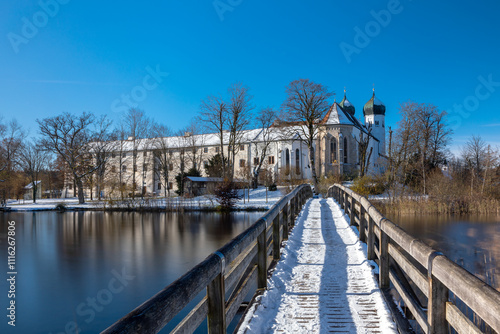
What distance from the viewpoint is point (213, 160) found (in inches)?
2000

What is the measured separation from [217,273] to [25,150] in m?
60.9

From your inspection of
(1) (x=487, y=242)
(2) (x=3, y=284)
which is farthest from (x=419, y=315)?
(1) (x=487, y=242)

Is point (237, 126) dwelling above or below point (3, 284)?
above

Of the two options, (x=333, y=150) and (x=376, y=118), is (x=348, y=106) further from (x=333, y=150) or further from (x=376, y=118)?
(x=333, y=150)

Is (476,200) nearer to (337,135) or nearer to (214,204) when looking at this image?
(214,204)

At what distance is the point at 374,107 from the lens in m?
71.8

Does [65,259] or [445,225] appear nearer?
[65,259]

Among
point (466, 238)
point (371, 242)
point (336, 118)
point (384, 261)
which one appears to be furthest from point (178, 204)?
point (336, 118)

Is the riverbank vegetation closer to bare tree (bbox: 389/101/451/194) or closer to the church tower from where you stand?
bare tree (bbox: 389/101/451/194)

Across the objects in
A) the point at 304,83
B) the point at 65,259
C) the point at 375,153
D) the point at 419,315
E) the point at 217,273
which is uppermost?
the point at 304,83

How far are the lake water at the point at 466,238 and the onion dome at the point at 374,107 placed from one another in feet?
163

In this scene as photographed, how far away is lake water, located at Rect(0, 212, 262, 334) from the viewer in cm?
959

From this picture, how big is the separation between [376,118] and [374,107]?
2.24 meters

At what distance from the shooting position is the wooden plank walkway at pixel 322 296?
384 centimetres
